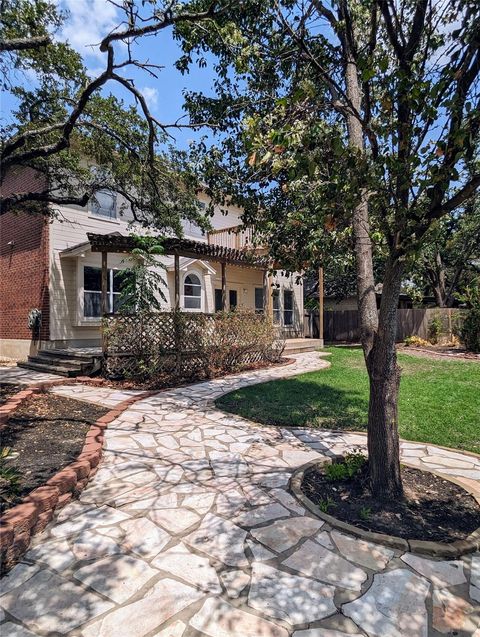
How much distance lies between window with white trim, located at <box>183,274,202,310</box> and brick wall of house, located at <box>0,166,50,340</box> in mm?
4910

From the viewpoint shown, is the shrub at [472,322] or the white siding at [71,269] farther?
the shrub at [472,322]

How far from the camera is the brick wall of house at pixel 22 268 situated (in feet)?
37.2

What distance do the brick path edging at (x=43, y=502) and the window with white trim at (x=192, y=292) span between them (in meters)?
9.65

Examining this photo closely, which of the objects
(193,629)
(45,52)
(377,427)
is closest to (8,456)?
(193,629)

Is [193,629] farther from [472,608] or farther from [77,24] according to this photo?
[77,24]

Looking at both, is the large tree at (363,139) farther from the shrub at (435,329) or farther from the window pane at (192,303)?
the shrub at (435,329)

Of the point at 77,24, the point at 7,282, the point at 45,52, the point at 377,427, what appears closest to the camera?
the point at 377,427

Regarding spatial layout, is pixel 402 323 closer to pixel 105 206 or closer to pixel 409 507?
pixel 105 206

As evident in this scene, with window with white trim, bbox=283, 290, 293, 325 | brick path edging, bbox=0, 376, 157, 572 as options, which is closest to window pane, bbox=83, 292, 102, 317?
brick path edging, bbox=0, 376, 157, 572

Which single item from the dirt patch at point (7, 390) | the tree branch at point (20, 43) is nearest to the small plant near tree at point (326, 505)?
the dirt patch at point (7, 390)

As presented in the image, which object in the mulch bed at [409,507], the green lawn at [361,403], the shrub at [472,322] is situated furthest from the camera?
the shrub at [472,322]

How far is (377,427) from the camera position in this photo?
337cm

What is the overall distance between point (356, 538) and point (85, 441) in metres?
3.40

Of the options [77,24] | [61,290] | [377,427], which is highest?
[77,24]
